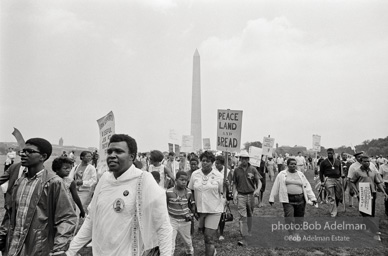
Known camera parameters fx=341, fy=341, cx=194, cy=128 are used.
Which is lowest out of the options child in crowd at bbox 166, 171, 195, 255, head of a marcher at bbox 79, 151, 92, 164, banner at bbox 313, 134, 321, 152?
child in crowd at bbox 166, 171, 195, 255

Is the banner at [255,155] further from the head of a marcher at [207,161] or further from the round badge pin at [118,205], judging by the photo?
the round badge pin at [118,205]

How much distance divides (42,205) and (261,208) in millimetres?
9650

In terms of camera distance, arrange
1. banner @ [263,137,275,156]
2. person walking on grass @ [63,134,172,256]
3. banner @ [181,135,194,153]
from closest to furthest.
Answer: person walking on grass @ [63,134,172,256] → banner @ [263,137,275,156] → banner @ [181,135,194,153]

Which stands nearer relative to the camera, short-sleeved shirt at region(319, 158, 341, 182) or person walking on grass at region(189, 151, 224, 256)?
person walking on grass at region(189, 151, 224, 256)

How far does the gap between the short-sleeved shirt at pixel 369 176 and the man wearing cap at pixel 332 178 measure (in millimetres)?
1642

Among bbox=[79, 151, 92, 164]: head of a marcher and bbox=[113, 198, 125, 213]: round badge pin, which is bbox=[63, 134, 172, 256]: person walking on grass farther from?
bbox=[79, 151, 92, 164]: head of a marcher

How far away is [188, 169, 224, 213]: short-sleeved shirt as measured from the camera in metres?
5.73

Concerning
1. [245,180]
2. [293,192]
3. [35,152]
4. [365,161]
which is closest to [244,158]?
[245,180]

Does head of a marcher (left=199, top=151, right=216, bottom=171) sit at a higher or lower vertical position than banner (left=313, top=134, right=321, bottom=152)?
lower

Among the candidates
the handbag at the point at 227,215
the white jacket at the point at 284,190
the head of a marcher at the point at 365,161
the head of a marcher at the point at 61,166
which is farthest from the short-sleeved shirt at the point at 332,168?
the head of a marcher at the point at 61,166

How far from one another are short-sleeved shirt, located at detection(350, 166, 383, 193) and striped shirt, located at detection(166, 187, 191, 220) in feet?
15.3

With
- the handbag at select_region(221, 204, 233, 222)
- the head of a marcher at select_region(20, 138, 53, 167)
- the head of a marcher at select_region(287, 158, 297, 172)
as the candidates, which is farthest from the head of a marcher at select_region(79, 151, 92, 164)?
the head of a marcher at select_region(287, 158, 297, 172)

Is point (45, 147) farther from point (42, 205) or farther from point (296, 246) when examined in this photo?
point (296, 246)

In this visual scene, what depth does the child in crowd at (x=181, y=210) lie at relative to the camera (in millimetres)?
5391
